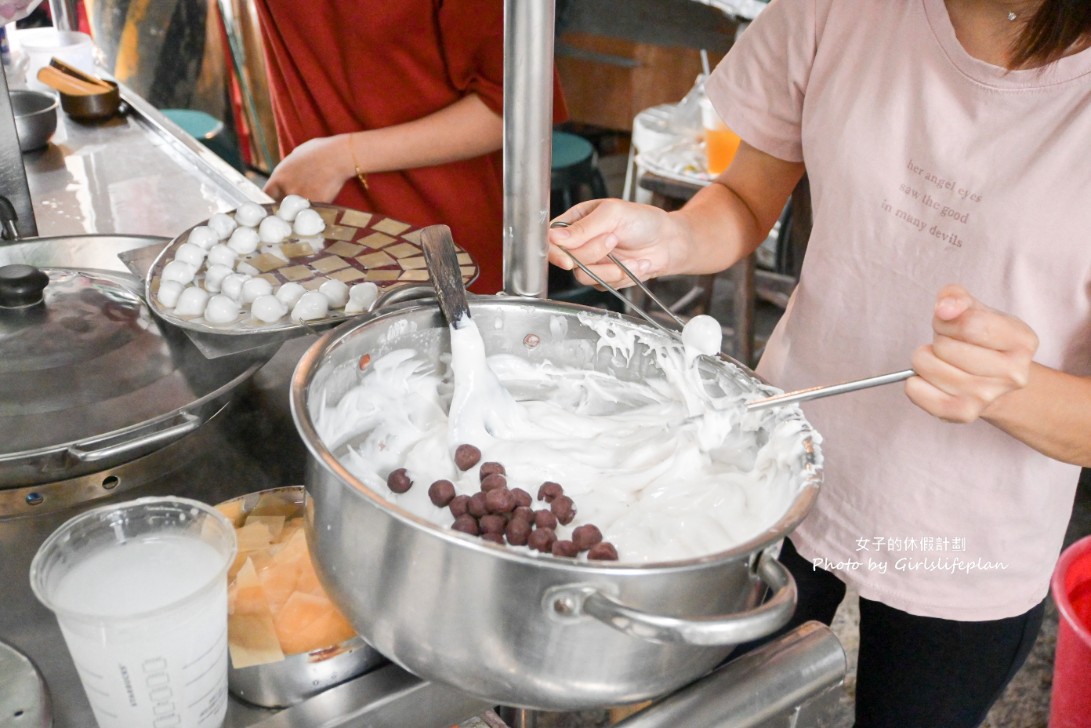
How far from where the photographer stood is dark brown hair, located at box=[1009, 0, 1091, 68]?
88 cm

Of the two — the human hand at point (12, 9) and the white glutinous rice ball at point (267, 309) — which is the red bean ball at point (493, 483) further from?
the human hand at point (12, 9)

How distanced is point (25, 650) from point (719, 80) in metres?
0.99

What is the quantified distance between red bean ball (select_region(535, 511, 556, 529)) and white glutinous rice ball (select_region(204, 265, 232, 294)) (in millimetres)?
656

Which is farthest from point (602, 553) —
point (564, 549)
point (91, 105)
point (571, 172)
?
point (571, 172)

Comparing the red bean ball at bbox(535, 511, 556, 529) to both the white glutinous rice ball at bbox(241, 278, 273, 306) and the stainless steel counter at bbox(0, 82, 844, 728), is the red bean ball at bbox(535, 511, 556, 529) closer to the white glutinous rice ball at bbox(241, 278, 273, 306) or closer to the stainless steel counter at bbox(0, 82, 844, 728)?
the stainless steel counter at bbox(0, 82, 844, 728)

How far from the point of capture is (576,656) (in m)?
0.60

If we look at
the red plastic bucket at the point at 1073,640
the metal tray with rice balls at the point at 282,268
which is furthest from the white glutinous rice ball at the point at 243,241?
the red plastic bucket at the point at 1073,640

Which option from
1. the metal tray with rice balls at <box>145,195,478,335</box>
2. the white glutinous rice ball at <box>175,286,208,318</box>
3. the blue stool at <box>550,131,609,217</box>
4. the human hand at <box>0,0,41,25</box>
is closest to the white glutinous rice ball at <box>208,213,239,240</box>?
the metal tray with rice balls at <box>145,195,478,335</box>

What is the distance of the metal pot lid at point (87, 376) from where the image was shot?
87cm

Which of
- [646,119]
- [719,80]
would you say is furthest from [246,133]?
[719,80]

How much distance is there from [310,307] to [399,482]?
44 cm

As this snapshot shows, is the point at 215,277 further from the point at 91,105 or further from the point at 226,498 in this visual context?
the point at 91,105

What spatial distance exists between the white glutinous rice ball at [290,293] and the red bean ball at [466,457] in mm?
465

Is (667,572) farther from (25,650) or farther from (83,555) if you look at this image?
(25,650)
